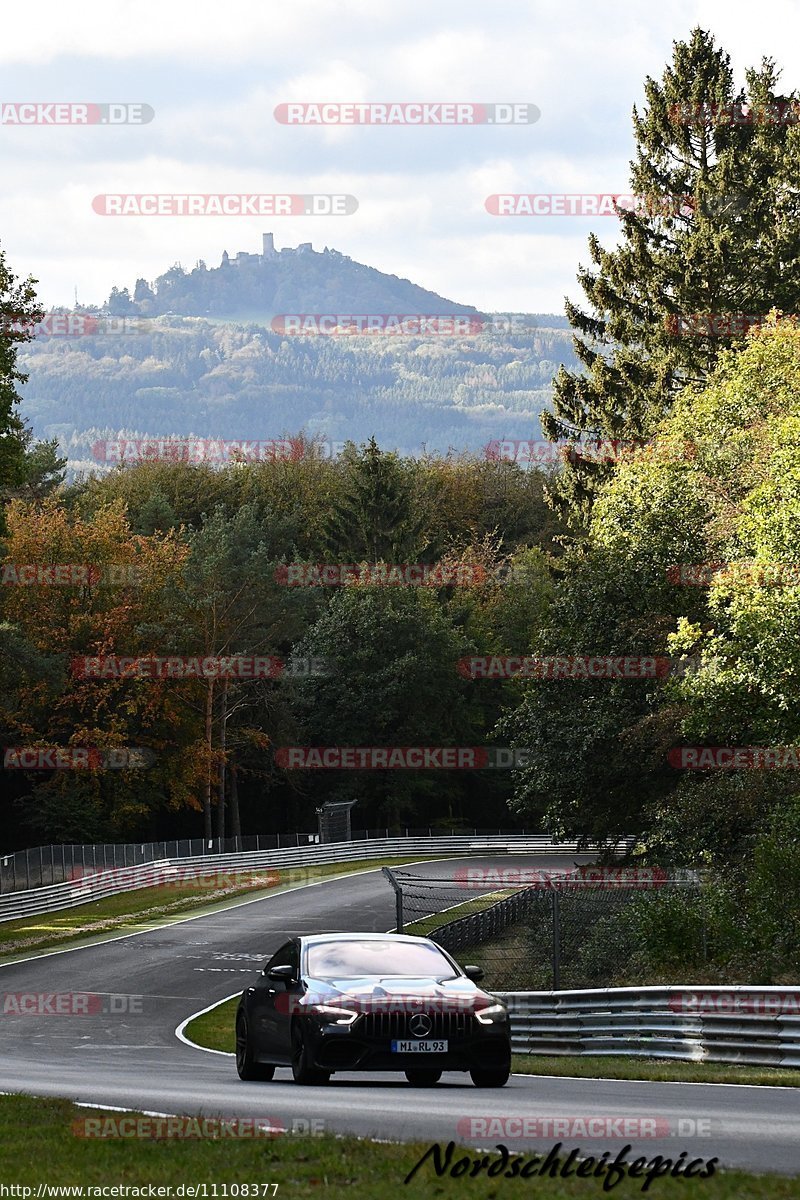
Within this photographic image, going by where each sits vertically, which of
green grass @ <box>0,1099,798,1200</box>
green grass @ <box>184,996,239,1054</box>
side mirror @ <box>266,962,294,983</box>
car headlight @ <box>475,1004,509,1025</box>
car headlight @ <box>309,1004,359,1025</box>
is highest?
green grass @ <box>0,1099,798,1200</box>

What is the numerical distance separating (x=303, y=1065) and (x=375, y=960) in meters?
1.20

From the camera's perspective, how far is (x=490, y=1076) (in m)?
14.0

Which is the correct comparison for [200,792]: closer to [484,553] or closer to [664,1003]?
[484,553]

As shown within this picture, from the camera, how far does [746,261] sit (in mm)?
50812

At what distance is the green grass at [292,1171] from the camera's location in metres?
7.55

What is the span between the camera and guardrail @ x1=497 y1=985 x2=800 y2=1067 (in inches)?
663

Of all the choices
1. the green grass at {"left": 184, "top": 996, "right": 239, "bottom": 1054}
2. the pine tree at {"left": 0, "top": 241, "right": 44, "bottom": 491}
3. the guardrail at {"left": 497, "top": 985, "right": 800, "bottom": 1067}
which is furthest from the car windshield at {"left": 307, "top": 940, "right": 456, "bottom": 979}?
the pine tree at {"left": 0, "top": 241, "right": 44, "bottom": 491}

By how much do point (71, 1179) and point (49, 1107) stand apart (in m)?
3.61

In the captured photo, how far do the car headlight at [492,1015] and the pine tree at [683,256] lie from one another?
3842 cm

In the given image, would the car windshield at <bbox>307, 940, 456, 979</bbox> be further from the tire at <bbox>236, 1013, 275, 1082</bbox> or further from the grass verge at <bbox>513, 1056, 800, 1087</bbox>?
the grass verge at <bbox>513, 1056, 800, 1087</bbox>

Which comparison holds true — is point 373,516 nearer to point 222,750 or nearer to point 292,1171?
point 222,750

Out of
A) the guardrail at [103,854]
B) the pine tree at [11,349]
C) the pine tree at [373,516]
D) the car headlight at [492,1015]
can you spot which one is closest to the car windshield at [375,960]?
the car headlight at [492,1015]

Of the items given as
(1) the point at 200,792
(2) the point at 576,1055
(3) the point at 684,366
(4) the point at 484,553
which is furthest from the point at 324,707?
(2) the point at 576,1055

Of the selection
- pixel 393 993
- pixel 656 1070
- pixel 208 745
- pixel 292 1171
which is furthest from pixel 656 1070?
pixel 208 745
